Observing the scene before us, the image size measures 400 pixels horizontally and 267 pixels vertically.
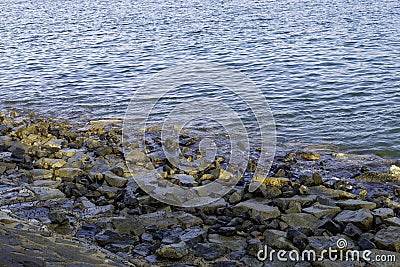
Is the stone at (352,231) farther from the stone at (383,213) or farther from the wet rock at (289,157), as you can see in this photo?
the wet rock at (289,157)

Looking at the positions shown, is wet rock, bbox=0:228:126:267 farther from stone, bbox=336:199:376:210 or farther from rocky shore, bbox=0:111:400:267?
stone, bbox=336:199:376:210

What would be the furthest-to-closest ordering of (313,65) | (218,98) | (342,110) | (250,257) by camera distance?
(313,65), (218,98), (342,110), (250,257)

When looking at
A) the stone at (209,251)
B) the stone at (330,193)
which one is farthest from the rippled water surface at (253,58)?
the stone at (209,251)

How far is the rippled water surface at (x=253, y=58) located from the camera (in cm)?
1138

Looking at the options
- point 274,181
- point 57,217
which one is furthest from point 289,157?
point 57,217

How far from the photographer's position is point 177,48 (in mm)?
19891

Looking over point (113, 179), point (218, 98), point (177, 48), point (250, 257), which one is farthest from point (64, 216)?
point (177, 48)

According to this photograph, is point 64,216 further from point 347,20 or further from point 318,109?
point 347,20

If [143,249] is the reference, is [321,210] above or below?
below

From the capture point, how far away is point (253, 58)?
17203mm

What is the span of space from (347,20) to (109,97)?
12964 millimetres
